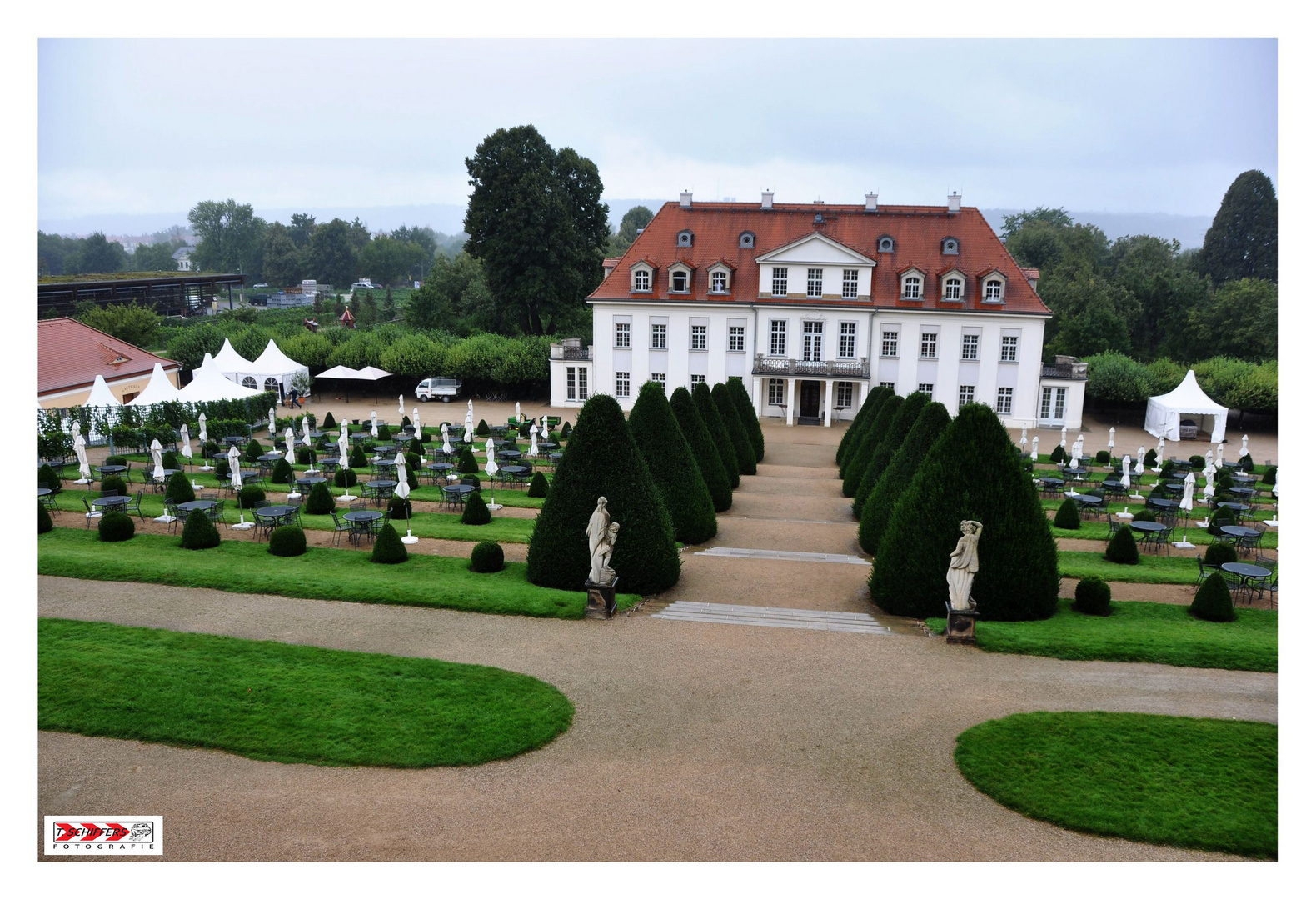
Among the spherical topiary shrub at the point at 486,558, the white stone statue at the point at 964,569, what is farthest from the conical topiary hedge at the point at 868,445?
the spherical topiary shrub at the point at 486,558

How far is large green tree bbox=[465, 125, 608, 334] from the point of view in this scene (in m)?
58.1

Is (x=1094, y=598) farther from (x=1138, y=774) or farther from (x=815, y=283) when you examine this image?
(x=815, y=283)

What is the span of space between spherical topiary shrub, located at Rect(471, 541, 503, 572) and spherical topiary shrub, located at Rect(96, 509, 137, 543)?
888 cm

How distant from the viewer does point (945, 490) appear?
15.3 metres

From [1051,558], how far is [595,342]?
1542 inches

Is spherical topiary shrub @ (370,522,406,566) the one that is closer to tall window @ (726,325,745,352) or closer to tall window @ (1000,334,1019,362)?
tall window @ (726,325,745,352)

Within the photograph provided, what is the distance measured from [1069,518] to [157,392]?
122ft

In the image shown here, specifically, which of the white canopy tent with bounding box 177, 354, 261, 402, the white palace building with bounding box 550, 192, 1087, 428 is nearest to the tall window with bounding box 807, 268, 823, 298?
the white palace building with bounding box 550, 192, 1087, 428

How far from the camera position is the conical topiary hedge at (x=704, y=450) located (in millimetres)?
25750

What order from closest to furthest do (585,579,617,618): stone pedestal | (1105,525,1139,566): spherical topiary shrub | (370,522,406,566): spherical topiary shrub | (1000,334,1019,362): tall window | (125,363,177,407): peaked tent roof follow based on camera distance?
(585,579,617,618): stone pedestal, (370,522,406,566): spherical topiary shrub, (1105,525,1139,566): spherical topiary shrub, (125,363,177,407): peaked tent roof, (1000,334,1019,362): tall window

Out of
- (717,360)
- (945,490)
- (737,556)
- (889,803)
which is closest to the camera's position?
(889,803)

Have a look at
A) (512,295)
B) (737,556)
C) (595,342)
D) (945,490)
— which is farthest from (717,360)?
(945,490)

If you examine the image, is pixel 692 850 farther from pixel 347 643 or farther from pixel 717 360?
pixel 717 360

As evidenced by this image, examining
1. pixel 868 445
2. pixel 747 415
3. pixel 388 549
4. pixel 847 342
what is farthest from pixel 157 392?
pixel 847 342
